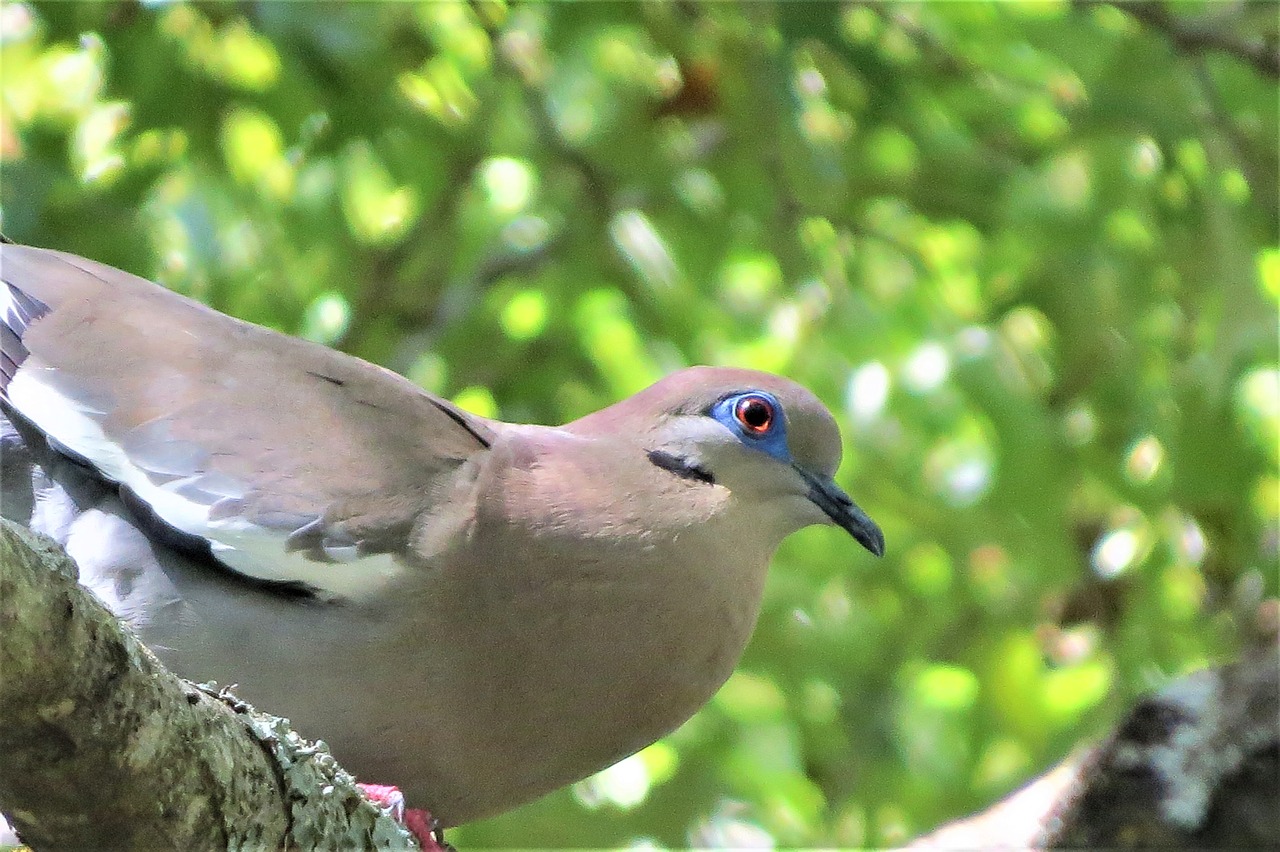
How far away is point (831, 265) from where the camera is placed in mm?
4773

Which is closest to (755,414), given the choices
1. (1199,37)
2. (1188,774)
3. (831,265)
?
(1188,774)

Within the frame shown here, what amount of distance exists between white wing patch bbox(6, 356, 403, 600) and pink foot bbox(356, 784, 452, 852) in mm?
346

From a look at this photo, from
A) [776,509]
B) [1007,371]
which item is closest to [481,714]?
[776,509]

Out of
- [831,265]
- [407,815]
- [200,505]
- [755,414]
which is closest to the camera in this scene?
[407,815]

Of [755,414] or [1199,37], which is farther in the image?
[1199,37]

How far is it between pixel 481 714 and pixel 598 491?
507mm

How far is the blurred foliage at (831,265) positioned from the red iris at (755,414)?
3.33ft

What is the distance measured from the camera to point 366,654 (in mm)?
2537

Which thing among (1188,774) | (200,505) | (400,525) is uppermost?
(1188,774)

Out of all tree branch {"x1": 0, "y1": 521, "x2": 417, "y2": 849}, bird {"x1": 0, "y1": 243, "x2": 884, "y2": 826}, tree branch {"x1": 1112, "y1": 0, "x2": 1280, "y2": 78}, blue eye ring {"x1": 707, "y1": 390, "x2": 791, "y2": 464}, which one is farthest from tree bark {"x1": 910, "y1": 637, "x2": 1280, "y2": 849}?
tree branch {"x1": 1112, "y1": 0, "x2": 1280, "y2": 78}

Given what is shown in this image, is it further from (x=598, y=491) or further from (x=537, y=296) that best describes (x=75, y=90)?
(x=598, y=491)

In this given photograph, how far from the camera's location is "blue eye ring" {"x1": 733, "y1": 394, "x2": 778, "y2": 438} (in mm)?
3117

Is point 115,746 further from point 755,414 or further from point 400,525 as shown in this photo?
point 755,414

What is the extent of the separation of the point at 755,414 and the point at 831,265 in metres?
1.75
